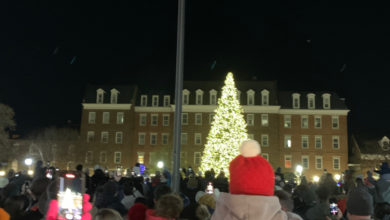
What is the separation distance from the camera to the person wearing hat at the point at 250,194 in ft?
9.26

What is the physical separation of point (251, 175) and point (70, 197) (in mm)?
1814

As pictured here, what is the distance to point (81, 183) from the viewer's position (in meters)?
3.84

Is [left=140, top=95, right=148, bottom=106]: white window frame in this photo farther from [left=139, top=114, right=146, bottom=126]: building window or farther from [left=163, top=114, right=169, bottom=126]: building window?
[left=163, top=114, right=169, bottom=126]: building window

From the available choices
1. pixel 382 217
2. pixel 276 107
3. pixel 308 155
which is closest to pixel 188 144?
pixel 276 107

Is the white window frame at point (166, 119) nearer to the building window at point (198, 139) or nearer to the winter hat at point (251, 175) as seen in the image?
the building window at point (198, 139)

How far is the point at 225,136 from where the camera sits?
107 ft

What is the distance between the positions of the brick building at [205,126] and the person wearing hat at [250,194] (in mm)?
55435

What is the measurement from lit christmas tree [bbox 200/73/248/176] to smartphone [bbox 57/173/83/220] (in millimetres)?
28142

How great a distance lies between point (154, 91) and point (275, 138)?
19385 mm

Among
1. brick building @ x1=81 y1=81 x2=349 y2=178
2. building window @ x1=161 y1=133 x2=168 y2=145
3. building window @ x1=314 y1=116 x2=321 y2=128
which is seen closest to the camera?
brick building @ x1=81 y1=81 x2=349 y2=178

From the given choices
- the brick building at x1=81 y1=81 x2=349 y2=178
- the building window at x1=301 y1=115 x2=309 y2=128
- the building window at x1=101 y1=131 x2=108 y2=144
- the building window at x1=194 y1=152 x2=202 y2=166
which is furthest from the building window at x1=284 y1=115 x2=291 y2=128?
the building window at x1=101 y1=131 x2=108 y2=144

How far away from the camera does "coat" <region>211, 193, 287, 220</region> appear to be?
2.81 meters

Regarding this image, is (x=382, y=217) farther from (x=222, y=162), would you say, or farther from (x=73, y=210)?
(x=222, y=162)

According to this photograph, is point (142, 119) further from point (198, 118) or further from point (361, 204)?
point (361, 204)
